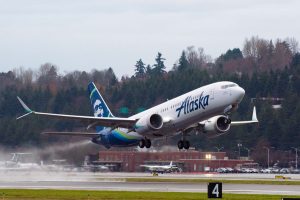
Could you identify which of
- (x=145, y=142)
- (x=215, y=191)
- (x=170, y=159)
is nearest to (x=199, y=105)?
(x=145, y=142)

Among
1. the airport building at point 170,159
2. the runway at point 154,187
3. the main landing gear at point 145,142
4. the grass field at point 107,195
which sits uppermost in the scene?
the airport building at point 170,159

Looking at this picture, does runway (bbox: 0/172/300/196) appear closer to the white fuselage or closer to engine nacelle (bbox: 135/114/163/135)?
engine nacelle (bbox: 135/114/163/135)

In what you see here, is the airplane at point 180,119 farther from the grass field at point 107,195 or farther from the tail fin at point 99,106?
the grass field at point 107,195

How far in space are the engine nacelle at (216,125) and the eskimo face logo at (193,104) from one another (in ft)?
15.4

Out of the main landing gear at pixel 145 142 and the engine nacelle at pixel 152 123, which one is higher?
the engine nacelle at pixel 152 123

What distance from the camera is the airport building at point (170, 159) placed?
153 metres


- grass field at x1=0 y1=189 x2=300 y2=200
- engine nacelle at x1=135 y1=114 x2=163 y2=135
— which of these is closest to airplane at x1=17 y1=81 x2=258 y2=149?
engine nacelle at x1=135 y1=114 x2=163 y2=135

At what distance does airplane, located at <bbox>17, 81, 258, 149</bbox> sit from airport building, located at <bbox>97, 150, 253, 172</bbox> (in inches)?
1714

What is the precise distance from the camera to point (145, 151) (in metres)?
151

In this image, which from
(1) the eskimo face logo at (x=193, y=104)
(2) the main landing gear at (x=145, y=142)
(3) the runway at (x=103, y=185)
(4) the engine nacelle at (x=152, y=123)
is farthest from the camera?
(2) the main landing gear at (x=145, y=142)

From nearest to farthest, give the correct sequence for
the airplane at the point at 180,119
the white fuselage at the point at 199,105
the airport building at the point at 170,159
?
the white fuselage at the point at 199,105 < the airplane at the point at 180,119 < the airport building at the point at 170,159

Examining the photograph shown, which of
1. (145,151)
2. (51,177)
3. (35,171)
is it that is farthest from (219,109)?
(145,151)

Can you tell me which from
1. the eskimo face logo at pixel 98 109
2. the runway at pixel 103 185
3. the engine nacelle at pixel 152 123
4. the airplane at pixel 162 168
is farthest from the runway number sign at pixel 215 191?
the airplane at pixel 162 168

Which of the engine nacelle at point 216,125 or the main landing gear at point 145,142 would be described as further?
the main landing gear at point 145,142
